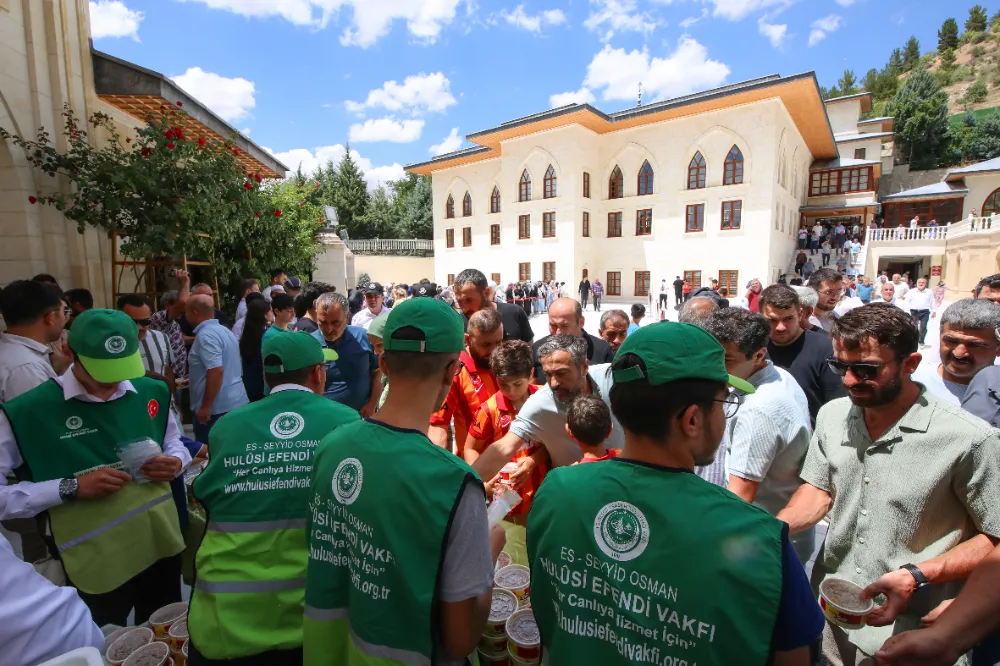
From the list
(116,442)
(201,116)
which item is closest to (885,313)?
(116,442)

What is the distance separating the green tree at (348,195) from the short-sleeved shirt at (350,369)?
124 ft

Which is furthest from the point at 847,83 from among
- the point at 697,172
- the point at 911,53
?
the point at 697,172

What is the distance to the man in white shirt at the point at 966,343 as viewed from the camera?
8.75 ft

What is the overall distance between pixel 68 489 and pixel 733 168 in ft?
85.0

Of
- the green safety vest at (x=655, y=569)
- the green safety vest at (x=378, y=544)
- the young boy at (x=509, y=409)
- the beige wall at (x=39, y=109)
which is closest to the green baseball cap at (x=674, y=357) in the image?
the green safety vest at (x=655, y=569)

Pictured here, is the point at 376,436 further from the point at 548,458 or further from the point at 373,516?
the point at 548,458

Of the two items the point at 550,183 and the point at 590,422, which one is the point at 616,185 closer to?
the point at 550,183

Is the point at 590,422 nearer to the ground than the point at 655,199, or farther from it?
nearer to the ground

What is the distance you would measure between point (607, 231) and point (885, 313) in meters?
26.5

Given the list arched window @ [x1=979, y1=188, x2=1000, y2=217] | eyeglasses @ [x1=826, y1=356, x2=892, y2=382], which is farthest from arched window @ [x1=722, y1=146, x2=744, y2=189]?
eyeglasses @ [x1=826, y1=356, x2=892, y2=382]

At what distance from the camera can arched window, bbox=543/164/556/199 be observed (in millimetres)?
26141

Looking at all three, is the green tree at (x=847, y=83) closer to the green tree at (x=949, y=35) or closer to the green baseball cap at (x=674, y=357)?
the green tree at (x=949, y=35)

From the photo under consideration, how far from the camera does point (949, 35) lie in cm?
7600

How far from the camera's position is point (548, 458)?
2.70 meters
